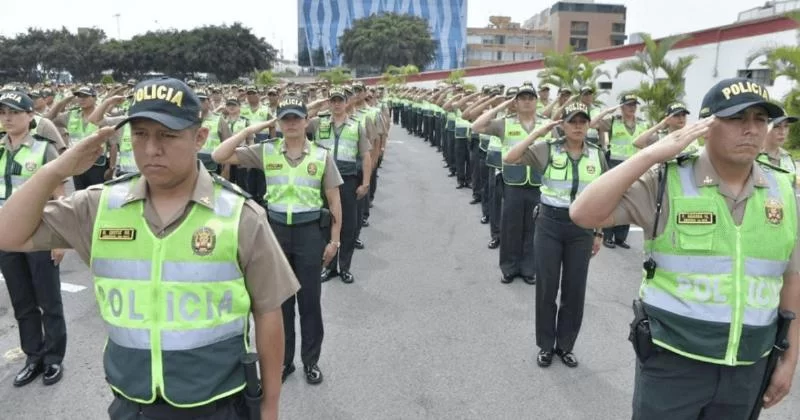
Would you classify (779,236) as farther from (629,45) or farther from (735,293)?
(629,45)

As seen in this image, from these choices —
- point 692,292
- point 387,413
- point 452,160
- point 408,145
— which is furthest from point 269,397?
point 408,145

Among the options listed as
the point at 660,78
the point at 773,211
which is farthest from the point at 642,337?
the point at 660,78

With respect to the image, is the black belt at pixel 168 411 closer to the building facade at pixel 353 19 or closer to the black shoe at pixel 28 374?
the black shoe at pixel 28 374

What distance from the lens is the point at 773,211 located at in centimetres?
245

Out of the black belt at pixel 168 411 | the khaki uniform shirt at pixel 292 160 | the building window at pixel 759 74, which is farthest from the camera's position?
the building window at pixel 759 74

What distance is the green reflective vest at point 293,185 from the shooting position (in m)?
4.50

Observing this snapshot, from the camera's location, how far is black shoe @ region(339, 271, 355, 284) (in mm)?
6809

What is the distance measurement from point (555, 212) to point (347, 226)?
2.95 metres

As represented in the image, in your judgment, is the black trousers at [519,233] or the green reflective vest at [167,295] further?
the black trousers at [519,233]

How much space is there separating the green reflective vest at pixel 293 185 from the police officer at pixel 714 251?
2443 mm

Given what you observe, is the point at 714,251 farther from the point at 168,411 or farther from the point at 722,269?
the point at 168,411

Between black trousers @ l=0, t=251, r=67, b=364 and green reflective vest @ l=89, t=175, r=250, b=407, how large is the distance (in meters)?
2.70

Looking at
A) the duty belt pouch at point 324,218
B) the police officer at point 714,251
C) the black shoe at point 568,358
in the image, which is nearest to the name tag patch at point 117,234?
the police officer at point 714,251

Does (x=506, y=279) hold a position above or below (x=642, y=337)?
below
